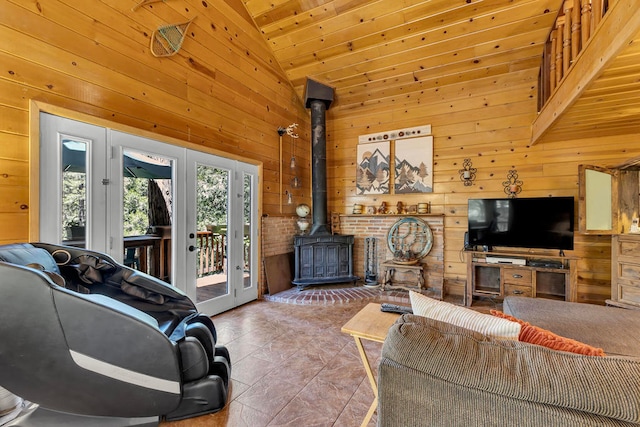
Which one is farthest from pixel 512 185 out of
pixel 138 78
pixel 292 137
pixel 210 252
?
pixel 138 78

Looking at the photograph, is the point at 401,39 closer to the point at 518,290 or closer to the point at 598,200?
the point at 598,200

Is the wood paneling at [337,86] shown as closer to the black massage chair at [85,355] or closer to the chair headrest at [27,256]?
the chair headrest at [27,256]

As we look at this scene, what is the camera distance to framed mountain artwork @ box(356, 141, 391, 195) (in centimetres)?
488

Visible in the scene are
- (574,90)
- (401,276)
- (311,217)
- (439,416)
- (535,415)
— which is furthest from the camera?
(311,217)

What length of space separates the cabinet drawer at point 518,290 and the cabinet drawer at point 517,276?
0.05 metres

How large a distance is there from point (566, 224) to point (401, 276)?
7.30 feet

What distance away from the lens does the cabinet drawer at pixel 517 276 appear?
361cm

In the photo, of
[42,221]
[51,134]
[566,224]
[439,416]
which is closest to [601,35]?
[566,224]

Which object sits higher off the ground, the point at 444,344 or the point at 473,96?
the point at 473,96

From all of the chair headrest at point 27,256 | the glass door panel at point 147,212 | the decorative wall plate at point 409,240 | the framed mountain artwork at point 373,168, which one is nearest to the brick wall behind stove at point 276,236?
the framed mountain artwork at point 373,168

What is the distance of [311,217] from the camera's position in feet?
16.8

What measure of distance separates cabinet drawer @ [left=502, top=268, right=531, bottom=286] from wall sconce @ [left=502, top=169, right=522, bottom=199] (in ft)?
3.37

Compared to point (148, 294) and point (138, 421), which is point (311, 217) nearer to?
point (148, 294)

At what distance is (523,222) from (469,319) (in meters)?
3.34
